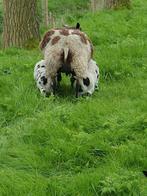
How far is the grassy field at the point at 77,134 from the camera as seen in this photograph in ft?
15.5

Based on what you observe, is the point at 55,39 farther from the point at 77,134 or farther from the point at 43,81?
the point at 77,134

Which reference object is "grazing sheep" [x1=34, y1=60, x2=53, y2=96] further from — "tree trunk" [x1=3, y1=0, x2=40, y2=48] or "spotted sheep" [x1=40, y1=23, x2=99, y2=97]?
"tree trunk" [x1=3, y1=0, x2=40, y2=48]

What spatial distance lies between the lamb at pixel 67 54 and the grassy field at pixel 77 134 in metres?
0.40

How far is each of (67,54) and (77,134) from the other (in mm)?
1395

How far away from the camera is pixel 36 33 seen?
35.6 feet

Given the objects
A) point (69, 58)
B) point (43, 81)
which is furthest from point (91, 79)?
point (43, 81)

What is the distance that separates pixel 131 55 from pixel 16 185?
4.68 m

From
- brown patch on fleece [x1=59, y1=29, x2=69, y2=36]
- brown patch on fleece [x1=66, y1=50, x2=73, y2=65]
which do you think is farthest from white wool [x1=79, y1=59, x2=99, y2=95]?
brown patch on fleece [x1=59, y1=29, x2=69, y2=36]

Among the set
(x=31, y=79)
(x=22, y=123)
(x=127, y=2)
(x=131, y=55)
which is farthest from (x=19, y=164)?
(x=127, y=2)

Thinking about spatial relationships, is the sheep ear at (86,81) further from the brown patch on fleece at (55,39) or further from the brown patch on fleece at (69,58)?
the brown patch on fleece at (55,39)

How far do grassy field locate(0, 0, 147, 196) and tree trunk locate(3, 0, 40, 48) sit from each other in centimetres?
183

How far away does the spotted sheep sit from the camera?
682cm

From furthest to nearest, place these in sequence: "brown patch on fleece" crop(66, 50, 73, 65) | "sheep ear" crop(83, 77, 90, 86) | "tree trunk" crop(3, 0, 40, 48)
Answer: "tree trunk" crop(3, 0, 40, 48)
"sheep ear" crop(83, 77, 90, 86)
"brown patch on fleece" crop(66, 50, 73, 65)

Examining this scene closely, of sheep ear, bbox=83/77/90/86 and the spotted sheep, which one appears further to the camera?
sheep ear, bbox=83/77/90/86
